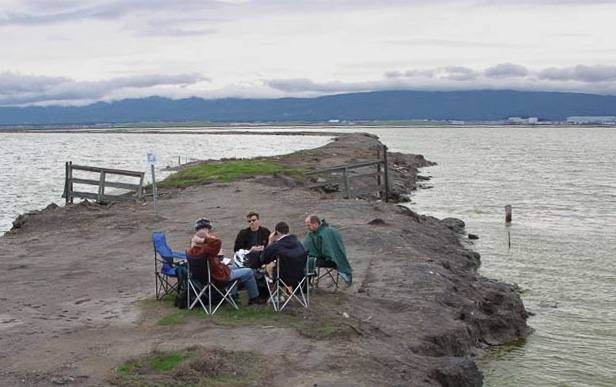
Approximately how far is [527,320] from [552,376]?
11.5ft

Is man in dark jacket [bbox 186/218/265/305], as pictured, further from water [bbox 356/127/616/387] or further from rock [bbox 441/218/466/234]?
rock [bbox 441/218/466/234]

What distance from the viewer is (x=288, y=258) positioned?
11.9 m

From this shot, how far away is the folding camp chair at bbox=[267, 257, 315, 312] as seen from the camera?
38.7 feet

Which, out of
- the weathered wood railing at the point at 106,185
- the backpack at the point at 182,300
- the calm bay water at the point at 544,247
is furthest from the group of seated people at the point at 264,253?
the weathered wood railing at the point at 106,185

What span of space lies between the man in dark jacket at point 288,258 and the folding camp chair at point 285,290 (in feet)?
0.15

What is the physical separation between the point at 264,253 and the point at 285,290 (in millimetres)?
733

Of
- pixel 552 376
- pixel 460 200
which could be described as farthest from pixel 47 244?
pixel 460 200

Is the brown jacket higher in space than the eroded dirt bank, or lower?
higher

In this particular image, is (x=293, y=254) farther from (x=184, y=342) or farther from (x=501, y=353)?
(x=501, y=353)

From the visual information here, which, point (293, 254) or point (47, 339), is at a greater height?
point (293, 254)

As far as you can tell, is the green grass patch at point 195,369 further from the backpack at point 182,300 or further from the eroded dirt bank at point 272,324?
the backpack at point 182,300

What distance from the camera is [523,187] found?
49062 mm

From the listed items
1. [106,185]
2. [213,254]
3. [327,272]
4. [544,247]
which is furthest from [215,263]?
[106,185]

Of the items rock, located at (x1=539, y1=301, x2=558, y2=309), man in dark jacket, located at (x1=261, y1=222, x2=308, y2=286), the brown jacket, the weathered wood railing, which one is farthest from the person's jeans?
the weathered wood railing
